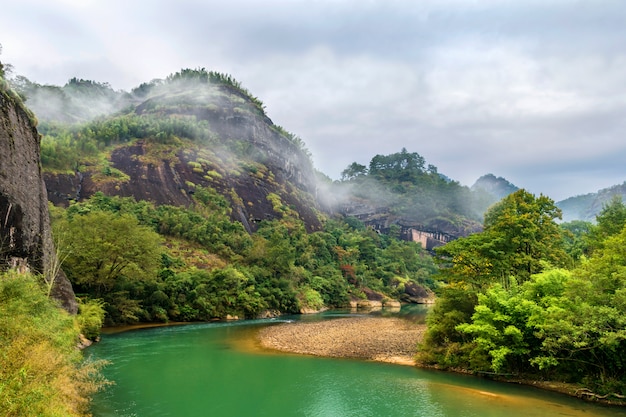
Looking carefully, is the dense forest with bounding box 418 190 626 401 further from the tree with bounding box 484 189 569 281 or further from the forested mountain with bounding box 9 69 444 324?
the forested mountain with bounding box 9 69 444 324

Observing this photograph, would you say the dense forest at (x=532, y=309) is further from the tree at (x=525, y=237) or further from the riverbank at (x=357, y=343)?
the riverbank at (x=357, y=343)

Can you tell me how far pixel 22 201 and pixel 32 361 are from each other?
17.5m

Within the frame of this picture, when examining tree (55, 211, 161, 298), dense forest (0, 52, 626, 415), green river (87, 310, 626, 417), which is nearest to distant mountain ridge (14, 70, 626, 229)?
dense forest (0, 52, 626, 415)

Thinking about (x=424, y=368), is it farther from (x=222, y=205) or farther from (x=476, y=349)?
(x=222, y=205)

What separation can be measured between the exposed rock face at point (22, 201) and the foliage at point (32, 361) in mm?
8045

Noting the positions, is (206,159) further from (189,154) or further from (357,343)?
(357,343)

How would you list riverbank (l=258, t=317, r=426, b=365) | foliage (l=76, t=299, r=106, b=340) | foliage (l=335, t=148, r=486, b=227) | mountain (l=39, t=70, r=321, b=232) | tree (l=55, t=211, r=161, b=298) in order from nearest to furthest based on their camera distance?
riverbank (l=258, t=317, r=426, b=365), foliage (l=76, t=299, r=106, b=340), tree (l=55, t=211, r=161, b=298), mountain (l=39, t=70, r=321, b=232), foliage (l=335, t=148, r=486, b=227)

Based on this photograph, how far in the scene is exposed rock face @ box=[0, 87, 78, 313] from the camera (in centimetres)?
2216

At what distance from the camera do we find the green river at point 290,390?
15930 millimetres

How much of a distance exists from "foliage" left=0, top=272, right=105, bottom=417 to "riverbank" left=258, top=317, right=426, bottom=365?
52.8ft

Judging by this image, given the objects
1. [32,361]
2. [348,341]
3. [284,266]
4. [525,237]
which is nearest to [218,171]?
[284,266]

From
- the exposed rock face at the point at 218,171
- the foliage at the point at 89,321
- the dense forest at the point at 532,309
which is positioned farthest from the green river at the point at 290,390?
the exposed rock face at the point at 218,171

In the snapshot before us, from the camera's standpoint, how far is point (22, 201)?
2380 cm

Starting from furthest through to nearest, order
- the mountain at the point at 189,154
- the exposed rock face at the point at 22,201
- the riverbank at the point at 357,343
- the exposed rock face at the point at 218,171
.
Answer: the mountain at the point at 189,154 < the exposed rock face at the point at 218,171 < the exposed rock face at the point at 22,201 < the riverbank at the point at 357,343
